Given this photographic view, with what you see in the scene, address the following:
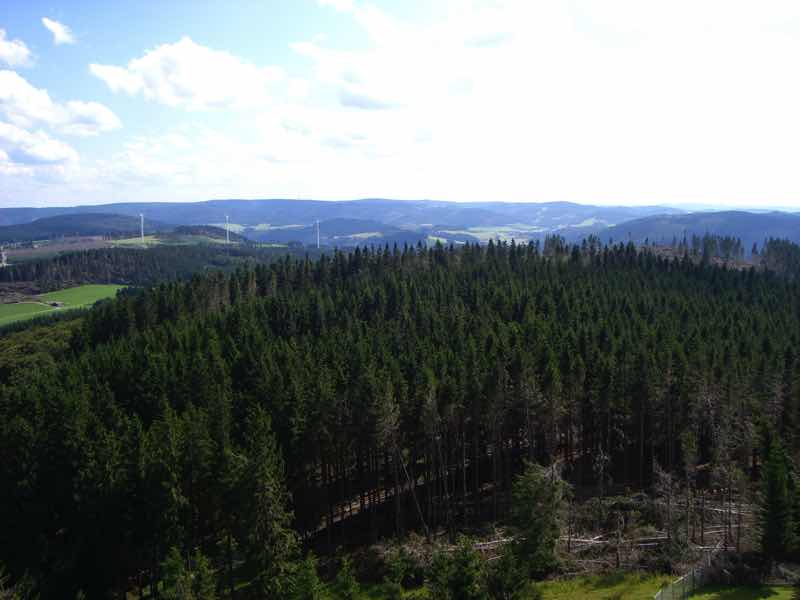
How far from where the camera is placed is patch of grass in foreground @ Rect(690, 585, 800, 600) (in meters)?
30.5

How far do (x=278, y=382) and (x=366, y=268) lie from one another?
9724cm

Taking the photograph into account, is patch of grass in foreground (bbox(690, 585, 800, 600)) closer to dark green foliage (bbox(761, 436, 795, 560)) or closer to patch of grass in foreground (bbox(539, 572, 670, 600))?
patch of grass in foreground (bbox(539, 572, 670, 600))

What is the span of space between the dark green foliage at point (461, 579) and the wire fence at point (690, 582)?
38.7 feet

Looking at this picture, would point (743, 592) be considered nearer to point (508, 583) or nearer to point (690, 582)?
point (690, 582)

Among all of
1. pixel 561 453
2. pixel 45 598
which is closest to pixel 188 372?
pixel 45 598

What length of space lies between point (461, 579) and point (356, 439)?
23.1 m

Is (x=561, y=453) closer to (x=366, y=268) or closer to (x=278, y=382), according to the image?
(x=278, y=382)

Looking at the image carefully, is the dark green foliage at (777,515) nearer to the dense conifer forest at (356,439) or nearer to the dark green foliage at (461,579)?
the dense conifer forest at (356,439)

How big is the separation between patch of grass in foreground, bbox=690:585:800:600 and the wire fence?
36cm

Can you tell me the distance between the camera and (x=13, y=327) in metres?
163

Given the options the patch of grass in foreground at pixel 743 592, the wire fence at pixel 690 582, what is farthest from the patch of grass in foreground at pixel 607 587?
the patch of grass in foreground at pixel 743 592

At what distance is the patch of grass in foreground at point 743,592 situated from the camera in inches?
1201

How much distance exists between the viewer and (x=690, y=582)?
31672 millimetres

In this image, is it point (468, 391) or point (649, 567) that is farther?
point (468, 391)
